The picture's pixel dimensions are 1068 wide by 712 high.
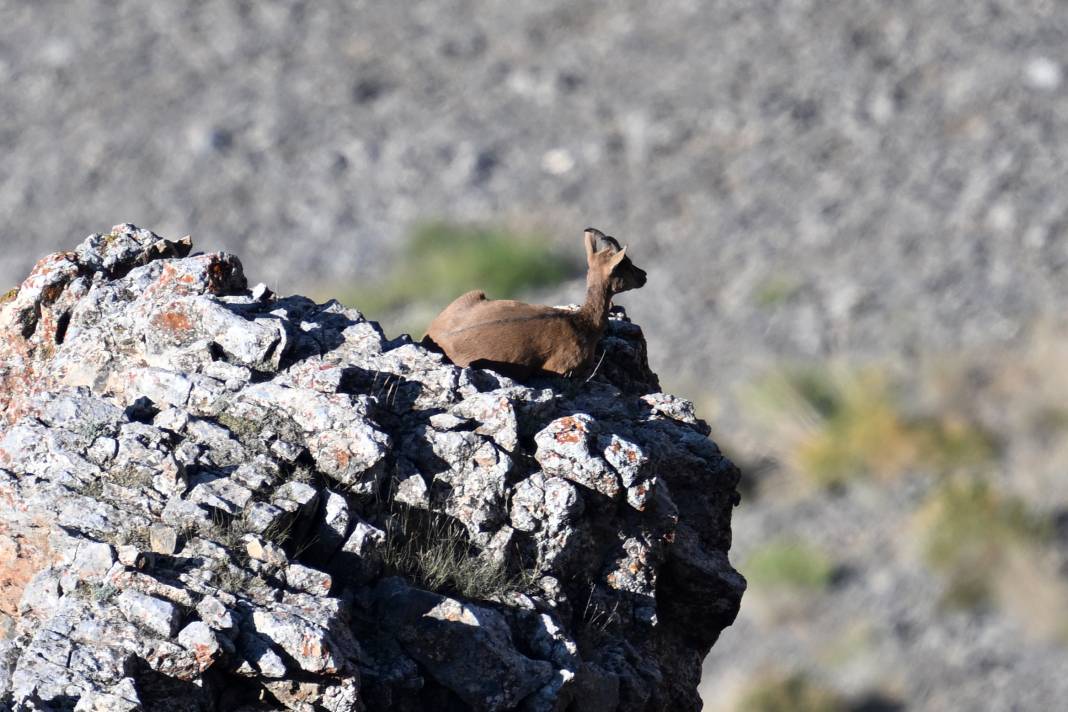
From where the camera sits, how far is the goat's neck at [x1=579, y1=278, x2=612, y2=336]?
1031 cm

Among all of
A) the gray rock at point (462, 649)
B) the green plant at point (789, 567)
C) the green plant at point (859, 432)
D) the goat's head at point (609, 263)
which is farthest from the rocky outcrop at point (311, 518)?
the green plant at point (859, 432)

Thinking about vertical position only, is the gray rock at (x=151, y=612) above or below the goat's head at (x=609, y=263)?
below

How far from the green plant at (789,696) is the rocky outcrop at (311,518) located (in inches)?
497

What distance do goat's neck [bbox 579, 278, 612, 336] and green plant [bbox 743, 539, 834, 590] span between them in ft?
40.6

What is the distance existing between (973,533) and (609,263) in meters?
13.3

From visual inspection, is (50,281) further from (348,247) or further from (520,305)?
(348,247)

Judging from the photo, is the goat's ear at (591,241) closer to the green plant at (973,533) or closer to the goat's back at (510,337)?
the goat's back at (510,337)

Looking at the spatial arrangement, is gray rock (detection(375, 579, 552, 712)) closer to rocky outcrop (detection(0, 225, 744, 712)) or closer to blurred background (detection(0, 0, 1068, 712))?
rocky outcrop (detection(0, 225, 744, 712))

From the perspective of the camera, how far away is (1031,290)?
84.1 ft

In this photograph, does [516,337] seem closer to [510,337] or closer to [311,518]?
[510,337]

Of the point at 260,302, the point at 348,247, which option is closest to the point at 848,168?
the point at 348,247

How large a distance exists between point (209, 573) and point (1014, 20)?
85.5 feet

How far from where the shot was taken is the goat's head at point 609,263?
36.5 feet

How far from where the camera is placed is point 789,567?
22.7 m
